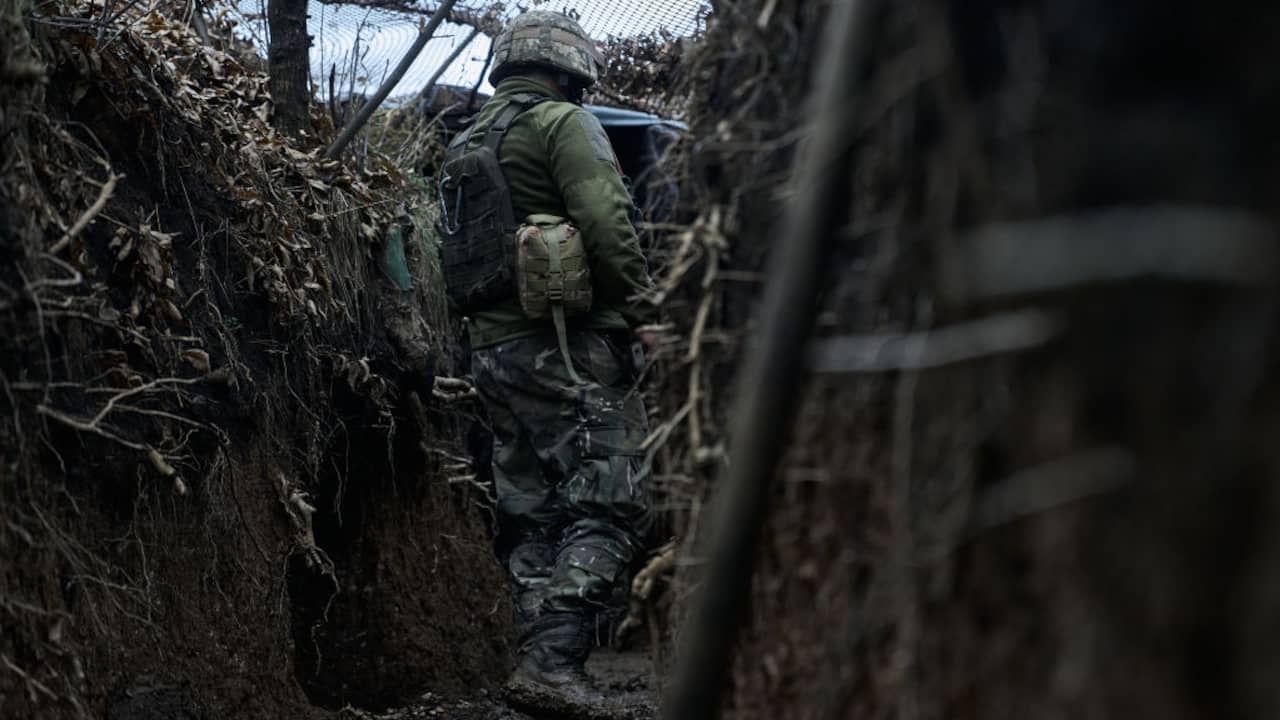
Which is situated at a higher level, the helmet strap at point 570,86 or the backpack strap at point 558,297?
the helmet strap at point 570,86

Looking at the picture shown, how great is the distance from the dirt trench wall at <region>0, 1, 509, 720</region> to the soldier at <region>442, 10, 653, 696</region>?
39cm

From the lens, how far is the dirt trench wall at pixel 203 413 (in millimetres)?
2648

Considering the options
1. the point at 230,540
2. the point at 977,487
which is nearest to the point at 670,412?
the point at 977,487

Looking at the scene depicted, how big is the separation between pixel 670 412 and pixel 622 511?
2.33 metres

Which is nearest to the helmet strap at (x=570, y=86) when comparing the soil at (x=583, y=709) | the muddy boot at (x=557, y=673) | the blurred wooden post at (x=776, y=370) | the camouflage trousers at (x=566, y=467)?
the camouflage trousers at (x=566, y=467)

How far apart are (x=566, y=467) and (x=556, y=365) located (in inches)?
13.7

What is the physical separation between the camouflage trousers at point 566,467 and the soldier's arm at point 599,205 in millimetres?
214

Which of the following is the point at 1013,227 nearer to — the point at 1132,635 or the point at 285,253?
the point at 1132,635

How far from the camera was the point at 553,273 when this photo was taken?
4.17 meters

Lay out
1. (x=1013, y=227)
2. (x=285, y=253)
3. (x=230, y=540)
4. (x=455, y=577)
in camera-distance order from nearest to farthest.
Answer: (x=1013, y=227) → (x=230, y=540) → (x=285, y=253) → (x=455, y=577)

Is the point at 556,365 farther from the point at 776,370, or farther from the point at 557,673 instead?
the point at 776,370

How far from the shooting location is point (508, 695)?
4.03m

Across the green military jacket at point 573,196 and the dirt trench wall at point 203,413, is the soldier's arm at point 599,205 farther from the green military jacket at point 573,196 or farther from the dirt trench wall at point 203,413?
the dirt trench wall at point 203,413

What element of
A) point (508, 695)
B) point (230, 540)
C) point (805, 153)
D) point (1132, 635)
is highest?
point (805, 153)
